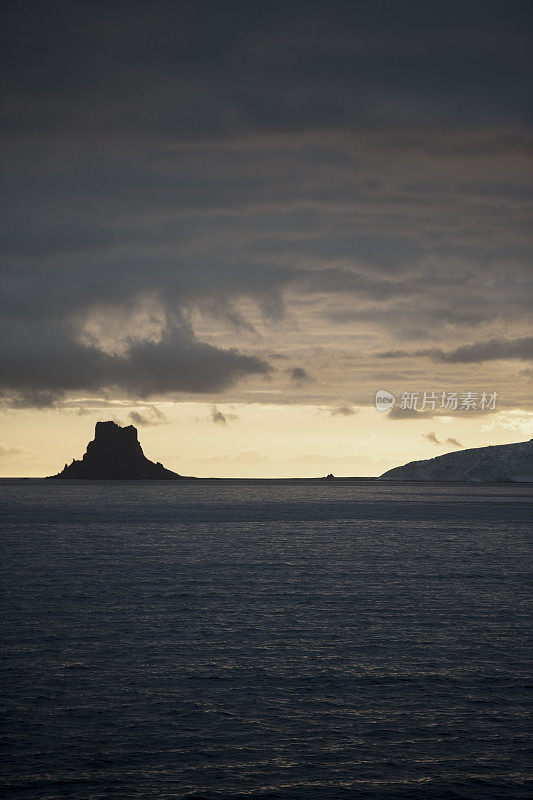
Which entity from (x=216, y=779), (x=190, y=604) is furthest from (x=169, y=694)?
(x=190, y=604)

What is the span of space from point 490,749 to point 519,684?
24.2 ft

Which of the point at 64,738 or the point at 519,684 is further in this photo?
the point at 519,684

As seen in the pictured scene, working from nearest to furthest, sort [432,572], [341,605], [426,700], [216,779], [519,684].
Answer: [216,779] → [426,700] → [519,684] → [341,605] → [432,572]

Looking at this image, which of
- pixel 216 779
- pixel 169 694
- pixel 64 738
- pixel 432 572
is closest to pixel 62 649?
pixel 169 694

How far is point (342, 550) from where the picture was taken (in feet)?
277

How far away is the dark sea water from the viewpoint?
20641 millimetres

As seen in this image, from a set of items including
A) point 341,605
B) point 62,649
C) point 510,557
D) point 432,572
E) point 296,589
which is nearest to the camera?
point 62,649

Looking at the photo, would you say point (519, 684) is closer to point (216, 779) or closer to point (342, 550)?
point (216, 779)

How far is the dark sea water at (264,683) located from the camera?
20641mm

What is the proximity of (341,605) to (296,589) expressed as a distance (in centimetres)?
704

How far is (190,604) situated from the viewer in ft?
154

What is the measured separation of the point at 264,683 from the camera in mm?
29219

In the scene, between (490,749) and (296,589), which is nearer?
(490,749)

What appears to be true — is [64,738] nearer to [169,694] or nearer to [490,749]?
[169,694]
